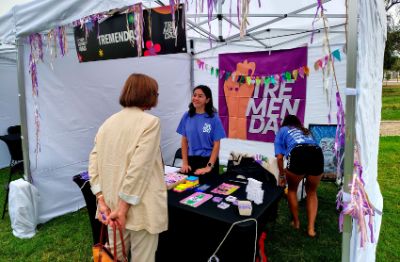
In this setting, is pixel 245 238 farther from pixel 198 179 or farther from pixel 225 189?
pixel 198 179

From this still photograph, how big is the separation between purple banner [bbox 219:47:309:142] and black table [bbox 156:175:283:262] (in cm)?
240

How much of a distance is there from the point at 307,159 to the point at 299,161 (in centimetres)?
7

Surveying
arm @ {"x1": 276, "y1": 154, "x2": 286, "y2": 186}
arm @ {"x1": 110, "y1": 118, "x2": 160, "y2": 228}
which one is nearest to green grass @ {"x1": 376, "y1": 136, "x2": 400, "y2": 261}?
arm @ {"x1": 276, "y1": 154, "x2": 286, "y2": 186}

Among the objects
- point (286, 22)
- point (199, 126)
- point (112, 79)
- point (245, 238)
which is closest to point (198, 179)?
point (199, 126)

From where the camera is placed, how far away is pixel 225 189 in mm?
2119

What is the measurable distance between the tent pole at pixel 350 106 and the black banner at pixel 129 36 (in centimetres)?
131

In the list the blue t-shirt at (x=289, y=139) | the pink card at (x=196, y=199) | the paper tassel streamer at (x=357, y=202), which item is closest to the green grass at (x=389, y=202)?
the blue t-shirt at (x=289, y=139)

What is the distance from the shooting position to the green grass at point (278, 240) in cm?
251

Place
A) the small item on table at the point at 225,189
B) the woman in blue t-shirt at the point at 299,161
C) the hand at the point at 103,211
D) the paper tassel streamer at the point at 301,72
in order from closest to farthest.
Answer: the hand at the point at 103,211, the small item on table at the point at 225,189, the woman in blue t-shirt at the point at 299,161, the paper tassel streamer at the point at 301,72

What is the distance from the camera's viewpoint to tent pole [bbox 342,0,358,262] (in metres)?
1.26

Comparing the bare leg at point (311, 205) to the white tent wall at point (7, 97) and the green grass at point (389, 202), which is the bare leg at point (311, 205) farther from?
the white tent wall at point (7, 97)

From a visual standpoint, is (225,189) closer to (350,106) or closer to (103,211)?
(103,211)

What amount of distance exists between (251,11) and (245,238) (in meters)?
2.79

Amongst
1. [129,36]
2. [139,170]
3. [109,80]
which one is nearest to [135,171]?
[139,170]
